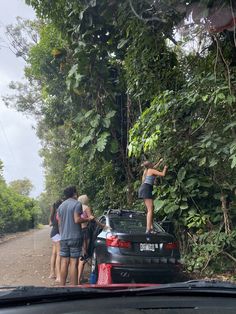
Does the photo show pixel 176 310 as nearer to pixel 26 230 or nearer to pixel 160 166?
pixel 160 166

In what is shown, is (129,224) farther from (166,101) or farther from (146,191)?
(166,101)

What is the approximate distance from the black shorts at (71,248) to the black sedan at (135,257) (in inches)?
17.0

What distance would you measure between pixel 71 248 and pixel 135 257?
1161 mm

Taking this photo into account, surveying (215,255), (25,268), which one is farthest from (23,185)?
(215,255)

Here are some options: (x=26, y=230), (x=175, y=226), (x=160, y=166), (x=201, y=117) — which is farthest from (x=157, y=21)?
(x=26, y=230)

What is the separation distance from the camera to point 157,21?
1046 centimetres

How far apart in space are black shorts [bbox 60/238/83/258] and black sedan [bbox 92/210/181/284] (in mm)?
432

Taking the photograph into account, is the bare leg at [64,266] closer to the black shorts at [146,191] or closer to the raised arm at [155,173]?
the black shorts at [146,191]

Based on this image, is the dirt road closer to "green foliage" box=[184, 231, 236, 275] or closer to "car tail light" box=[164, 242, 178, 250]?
"car tail light" box=[164, 242, 178, 250]

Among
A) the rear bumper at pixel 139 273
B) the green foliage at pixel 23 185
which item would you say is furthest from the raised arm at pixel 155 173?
the green foliage at pixel 23 185

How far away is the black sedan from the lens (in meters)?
8.30

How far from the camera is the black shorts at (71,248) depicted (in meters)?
8.55

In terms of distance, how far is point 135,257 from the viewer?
8406mm

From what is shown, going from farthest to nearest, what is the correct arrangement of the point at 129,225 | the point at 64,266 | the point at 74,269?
1. the point at 129,225
2. the point at 64,266
3. the point at 74,269
